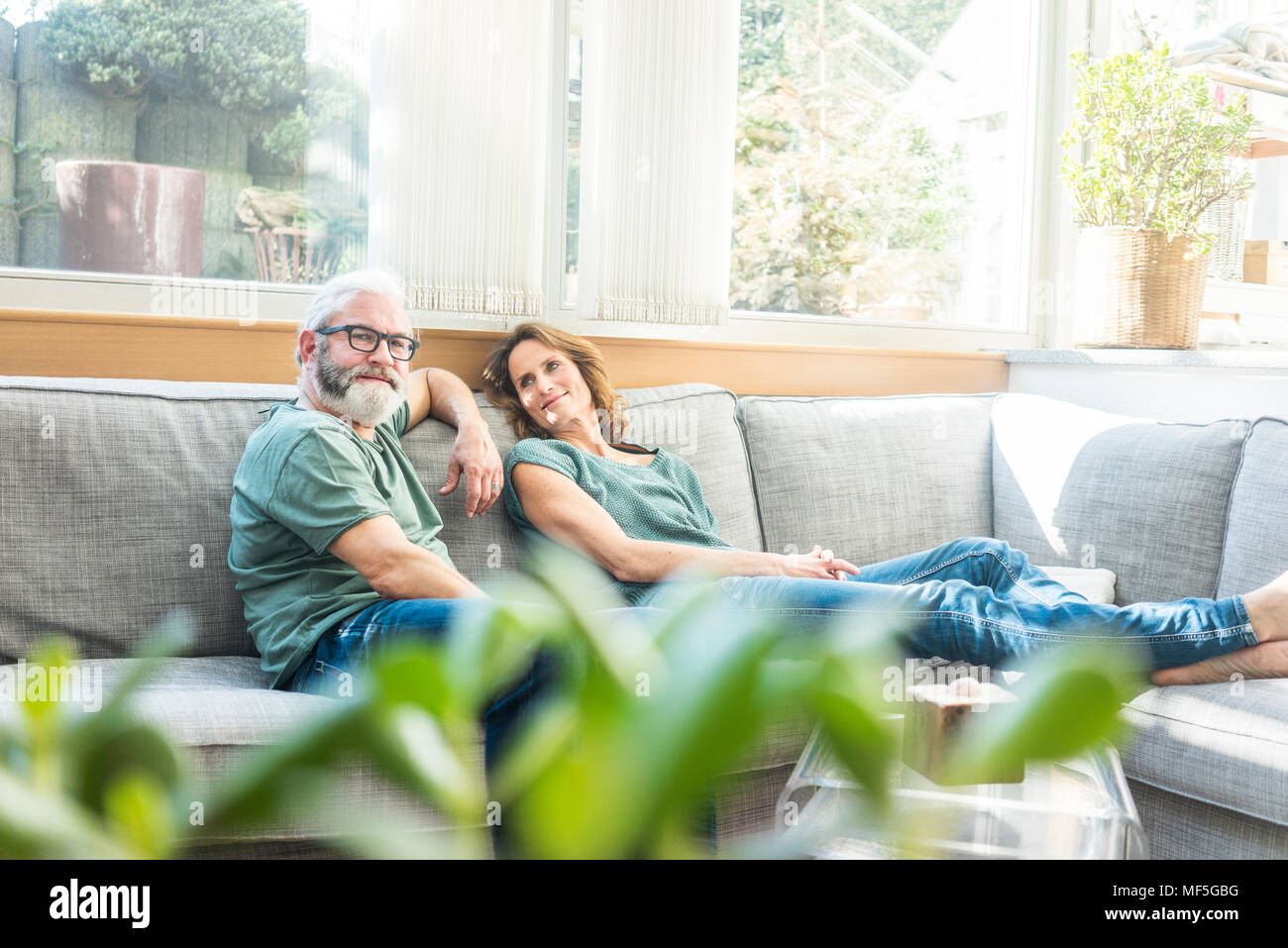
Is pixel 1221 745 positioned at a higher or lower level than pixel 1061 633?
lower

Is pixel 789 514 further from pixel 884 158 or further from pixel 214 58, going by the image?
pixel 214 58

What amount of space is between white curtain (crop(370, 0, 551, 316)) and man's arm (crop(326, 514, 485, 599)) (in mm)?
883

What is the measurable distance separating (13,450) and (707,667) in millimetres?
1833

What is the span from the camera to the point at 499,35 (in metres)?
2.42

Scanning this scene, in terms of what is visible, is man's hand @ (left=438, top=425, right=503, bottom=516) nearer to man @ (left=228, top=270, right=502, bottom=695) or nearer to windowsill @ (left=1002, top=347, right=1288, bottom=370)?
man @ (left=228, top=270, right=502, bottom=695)

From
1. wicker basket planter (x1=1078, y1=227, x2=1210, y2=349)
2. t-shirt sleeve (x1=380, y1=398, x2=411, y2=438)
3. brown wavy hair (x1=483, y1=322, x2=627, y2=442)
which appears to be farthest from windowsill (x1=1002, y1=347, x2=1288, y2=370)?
t-shirt sleeve (x1=380, y1=398, x2=411, y2=438)

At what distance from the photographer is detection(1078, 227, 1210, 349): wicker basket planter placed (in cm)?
279

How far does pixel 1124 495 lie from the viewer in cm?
222

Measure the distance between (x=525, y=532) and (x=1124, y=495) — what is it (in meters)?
1.24

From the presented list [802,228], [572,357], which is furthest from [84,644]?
[802,228]

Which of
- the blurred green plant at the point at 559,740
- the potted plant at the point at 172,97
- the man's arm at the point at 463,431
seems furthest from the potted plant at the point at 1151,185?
the blurred green plant at the point at 559,740

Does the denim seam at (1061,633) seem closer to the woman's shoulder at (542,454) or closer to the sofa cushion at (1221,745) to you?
the sofa cushion at (1221,745)

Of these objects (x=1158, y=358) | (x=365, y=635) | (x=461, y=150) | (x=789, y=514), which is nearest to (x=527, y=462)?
(x=365, y=635)
